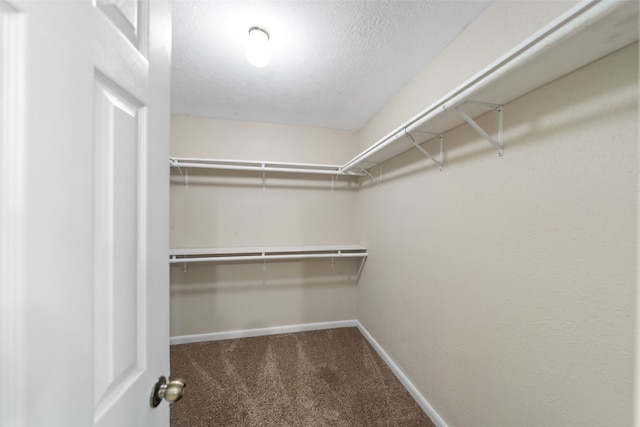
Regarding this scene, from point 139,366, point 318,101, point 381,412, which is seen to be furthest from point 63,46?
point 381,412

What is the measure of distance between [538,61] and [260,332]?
2.70 m

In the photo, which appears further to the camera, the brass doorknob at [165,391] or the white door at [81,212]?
the brass doorknob at [165,391]

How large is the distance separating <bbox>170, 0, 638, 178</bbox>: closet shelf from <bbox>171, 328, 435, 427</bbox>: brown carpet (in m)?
1.56

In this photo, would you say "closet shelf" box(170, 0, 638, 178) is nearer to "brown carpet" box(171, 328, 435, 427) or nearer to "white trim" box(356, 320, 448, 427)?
"white trim" box(356, 320, 448, 427)

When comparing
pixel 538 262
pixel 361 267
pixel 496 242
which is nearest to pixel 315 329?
pixel 361 267

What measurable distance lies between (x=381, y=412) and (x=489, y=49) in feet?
6.78

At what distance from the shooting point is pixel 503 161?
1.07m

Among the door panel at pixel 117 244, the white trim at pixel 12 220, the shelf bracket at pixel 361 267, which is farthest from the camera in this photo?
the shelf bracket at pixel 361 267

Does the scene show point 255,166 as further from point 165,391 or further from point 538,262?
point 538,262

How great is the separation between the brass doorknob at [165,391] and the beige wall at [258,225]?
1.85 meters

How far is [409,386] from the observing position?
1.66 metres

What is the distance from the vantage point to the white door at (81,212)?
0.93 feet

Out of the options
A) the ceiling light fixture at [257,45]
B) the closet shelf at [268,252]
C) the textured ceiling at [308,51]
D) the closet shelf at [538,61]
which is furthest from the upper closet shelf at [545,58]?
the closet shelf at [268,252]

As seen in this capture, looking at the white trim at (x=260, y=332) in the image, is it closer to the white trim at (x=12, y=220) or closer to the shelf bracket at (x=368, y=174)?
the shelf bracket at (x=368, y=174)
